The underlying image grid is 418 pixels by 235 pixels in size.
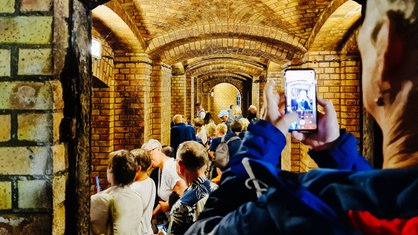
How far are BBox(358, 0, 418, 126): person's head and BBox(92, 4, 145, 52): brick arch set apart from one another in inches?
149

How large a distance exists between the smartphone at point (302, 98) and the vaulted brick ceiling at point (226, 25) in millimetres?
3123

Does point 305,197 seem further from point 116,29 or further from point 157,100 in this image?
point 157,100

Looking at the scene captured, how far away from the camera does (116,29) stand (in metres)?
4.91

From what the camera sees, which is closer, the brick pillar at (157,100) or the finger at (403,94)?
the finger at (403,94)

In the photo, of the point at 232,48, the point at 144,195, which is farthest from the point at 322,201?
the point at 232,48

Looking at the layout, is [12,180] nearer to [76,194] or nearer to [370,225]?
[76,194]

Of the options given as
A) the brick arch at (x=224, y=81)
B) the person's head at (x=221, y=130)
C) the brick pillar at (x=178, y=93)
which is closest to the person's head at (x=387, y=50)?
the person's head at (x=221, y=130)

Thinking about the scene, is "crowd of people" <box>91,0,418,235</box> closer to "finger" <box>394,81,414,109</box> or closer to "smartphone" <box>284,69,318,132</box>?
"finger" <box>394,81,414,109</box>

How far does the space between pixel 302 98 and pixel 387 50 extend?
85cm

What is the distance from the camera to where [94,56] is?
4617mm

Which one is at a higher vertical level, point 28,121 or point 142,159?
point 28,121

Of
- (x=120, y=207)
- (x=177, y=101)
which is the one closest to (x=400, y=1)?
(x=120, y=207)

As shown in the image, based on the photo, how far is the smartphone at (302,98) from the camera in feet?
4.42

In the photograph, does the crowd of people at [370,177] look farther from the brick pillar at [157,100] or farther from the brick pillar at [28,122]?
the brick pillar at [157,100]
